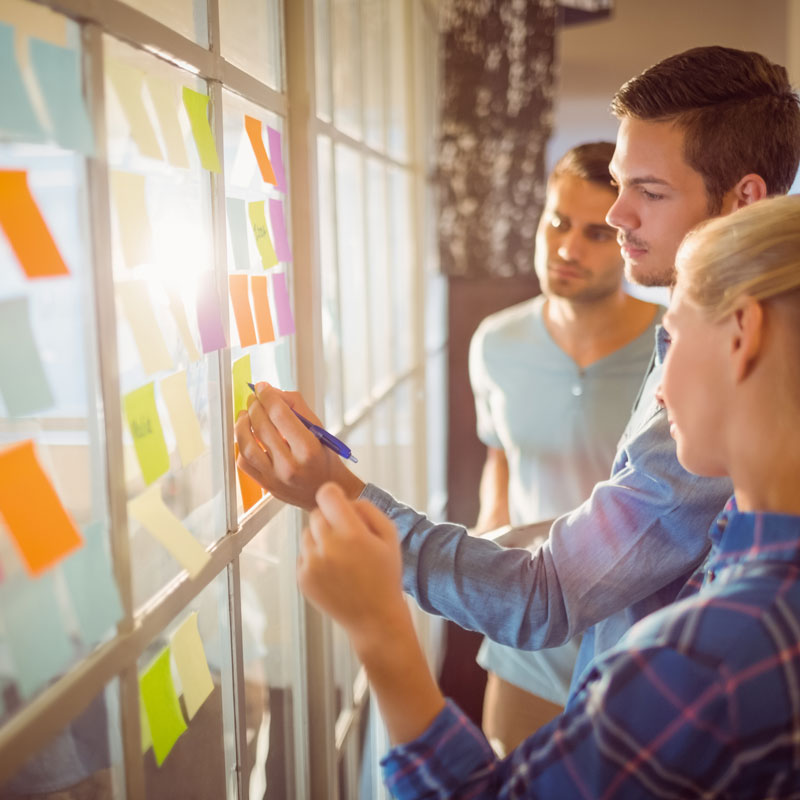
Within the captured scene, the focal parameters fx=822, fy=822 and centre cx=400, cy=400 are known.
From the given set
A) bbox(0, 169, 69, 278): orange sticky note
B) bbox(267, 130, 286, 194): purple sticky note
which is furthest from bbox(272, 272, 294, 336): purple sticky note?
bbox(0, 169, 69, 278): orange sticky note

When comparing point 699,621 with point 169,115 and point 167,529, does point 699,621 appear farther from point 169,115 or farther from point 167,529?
point 169,115

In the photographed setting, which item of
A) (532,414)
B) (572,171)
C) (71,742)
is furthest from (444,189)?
(71,742)

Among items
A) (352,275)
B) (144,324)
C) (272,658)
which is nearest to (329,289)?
(352,275)

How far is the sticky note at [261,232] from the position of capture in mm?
1113

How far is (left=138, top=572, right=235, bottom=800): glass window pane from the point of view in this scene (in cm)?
85

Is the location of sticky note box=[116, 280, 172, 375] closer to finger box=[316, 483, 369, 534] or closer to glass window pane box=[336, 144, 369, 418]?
finger box=[316, 483, 369, 534]

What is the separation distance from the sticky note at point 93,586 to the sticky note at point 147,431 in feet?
0.30

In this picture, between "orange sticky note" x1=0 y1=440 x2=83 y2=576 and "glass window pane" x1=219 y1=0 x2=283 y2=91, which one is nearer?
"orange sticky note" x1=0 y1=440 x2=83 y2=576

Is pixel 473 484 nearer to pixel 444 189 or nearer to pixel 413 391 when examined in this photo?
pixel 413 391

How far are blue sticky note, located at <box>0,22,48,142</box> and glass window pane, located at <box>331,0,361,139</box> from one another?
1.04 meters

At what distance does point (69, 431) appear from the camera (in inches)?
27.8

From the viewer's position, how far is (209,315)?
3.11 feet

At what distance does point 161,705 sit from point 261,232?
62 cm

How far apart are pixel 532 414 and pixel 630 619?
84 centimetres
